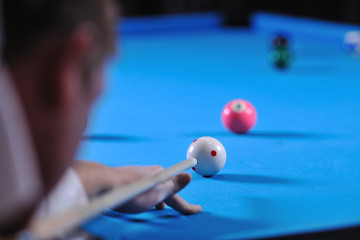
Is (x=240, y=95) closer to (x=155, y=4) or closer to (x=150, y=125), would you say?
(x=150, y=125)

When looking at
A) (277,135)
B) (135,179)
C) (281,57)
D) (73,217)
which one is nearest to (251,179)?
(135,179)

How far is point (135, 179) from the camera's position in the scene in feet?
4.94

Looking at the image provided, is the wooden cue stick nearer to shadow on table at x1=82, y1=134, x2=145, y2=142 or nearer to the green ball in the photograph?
shadow on table at x1=82, y1=134, x2=145, y2=142

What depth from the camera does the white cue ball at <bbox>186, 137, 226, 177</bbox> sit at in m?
1.79

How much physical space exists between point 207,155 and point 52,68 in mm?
1078

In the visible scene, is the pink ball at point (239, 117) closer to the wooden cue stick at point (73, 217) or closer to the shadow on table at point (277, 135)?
the shadow on table at point (277, 135)

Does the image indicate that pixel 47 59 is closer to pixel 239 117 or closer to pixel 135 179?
pixel 135 179

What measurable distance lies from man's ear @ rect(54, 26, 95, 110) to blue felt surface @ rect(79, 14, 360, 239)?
5.1 inches

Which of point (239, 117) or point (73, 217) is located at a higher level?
point (73, 217)

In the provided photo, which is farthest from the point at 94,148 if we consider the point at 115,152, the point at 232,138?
the point at 232,138

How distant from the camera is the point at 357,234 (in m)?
1.41

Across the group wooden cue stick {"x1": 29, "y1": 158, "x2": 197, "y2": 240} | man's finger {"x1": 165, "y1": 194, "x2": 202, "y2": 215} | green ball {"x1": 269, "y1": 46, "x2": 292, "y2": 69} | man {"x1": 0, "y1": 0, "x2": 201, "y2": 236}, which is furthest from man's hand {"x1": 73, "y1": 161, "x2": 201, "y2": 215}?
green ball {"x1": 269, "y1": 46, "x2": 292, "y2": 69}

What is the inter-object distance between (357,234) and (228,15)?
19.9ft

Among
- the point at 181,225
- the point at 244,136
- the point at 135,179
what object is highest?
the point at 135,179
